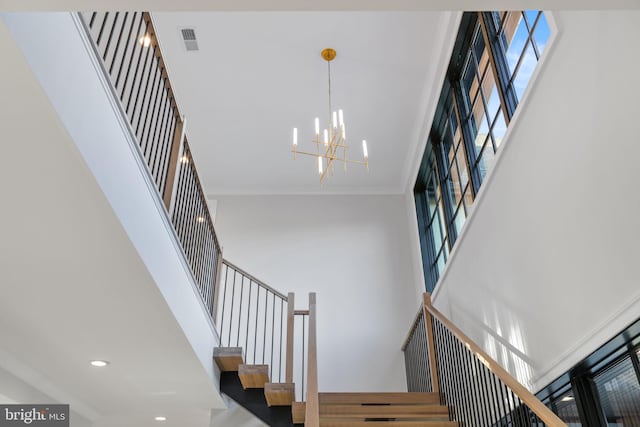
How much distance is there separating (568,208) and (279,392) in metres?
3.29

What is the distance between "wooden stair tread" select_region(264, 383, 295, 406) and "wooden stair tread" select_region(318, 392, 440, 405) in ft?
1.00

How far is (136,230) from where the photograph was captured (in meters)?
3.22

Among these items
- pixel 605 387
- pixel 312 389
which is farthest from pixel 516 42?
pixel 312 389

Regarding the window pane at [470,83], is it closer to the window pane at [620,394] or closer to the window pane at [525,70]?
the window pane at [525,70]

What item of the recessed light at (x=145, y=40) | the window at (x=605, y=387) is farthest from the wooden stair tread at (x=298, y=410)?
the recessed light at (x=145, y=40)

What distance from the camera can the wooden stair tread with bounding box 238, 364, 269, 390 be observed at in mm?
5660

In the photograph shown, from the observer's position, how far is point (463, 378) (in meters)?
4.86

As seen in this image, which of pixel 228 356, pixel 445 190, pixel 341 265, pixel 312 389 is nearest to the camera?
pixel 312 389

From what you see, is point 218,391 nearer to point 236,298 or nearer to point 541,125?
point 236,298

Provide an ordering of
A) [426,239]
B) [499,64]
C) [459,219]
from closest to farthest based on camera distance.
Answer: [499,64] < [459,219] < [426,239]

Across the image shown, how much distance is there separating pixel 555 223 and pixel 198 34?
437cm

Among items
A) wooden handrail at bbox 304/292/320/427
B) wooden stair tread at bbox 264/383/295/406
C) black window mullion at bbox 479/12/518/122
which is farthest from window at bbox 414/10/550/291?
wooden stair tread at bbox 264/383/295/406

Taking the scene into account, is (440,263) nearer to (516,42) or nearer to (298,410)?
(298,410)

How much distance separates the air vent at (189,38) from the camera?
635 centimetres
